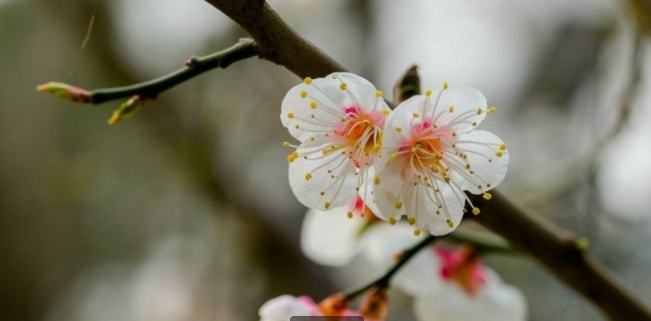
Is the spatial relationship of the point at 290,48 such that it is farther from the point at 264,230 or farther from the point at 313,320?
the point at 264,230

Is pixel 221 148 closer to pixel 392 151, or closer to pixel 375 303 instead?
pixel 375 303

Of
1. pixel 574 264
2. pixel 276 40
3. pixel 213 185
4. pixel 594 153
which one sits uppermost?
pixel 276 40

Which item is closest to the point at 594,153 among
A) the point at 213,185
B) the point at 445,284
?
the point at 445,284

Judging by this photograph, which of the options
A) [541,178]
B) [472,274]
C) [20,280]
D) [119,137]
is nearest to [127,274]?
[20,280]

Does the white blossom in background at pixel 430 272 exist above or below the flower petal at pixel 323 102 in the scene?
below

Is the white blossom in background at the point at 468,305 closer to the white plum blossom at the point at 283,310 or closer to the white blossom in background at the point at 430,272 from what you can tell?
the white blossom in background at the point at 430,272

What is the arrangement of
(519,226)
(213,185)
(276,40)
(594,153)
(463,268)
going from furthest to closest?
1. (213,185)
2. (594,153)
3. (463,268)
4. (519,226)
5. (276,40)

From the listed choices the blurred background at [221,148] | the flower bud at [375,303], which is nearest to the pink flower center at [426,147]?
the flower bud at [375,303]
